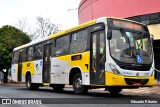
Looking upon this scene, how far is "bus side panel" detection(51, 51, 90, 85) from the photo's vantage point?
14102 mm

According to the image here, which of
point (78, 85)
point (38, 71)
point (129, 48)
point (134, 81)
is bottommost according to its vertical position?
point (78, 85)

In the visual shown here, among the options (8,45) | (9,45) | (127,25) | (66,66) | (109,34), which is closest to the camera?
(109,34)

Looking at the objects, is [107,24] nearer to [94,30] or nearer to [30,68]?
[94,30]

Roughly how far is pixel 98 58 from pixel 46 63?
5.93m

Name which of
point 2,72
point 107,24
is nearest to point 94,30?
point 107,24

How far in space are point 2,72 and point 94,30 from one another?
28947 millimetres

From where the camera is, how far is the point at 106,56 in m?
12.8

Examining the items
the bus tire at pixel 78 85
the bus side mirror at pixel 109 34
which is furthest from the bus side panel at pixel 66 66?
the bus side mirror at pixel 109 34

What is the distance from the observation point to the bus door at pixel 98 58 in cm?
1308

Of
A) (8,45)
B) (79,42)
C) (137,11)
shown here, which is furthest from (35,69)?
(8,45)

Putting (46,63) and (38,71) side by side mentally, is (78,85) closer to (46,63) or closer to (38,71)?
(46,63)

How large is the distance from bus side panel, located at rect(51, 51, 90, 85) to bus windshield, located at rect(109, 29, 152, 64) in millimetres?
1548

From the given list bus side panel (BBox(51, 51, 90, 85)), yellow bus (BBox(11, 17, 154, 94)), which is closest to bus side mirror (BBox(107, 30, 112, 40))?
yellow bus (BBox(11, 17, 154, 94))

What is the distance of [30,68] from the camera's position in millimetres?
21172
